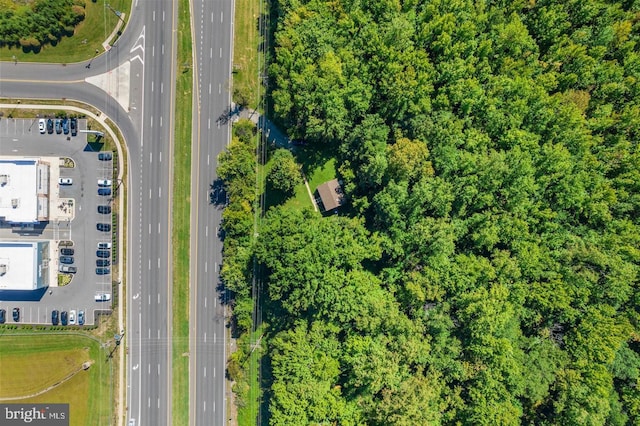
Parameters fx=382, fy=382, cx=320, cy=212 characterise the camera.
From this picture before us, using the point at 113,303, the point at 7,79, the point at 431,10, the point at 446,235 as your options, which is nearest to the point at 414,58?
the point at 431,10

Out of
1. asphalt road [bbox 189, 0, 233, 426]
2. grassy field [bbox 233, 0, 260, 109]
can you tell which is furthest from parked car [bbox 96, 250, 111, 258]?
grassy field [bbox 233, 0, 260, 109]

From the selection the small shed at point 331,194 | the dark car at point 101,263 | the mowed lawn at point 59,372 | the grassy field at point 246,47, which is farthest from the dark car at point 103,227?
the small shed at point 331,194

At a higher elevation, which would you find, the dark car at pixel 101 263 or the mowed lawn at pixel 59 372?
the dark car at pixel 101 263

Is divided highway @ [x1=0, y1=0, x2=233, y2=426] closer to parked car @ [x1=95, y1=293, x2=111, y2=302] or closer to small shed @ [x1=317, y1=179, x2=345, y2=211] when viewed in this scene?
parked car @ [x1=95, y1=293, x2=111, y2=302]

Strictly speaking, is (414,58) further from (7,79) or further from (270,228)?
(7,79)

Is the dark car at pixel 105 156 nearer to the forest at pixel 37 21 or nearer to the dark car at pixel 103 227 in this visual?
the dark car at pixel 103 227

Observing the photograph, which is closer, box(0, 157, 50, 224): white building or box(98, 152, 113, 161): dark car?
box(0, 157, 50, 224): white building

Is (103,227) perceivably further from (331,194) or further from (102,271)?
(331,194)

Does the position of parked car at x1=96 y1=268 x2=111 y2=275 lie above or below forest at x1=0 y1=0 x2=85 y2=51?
below
